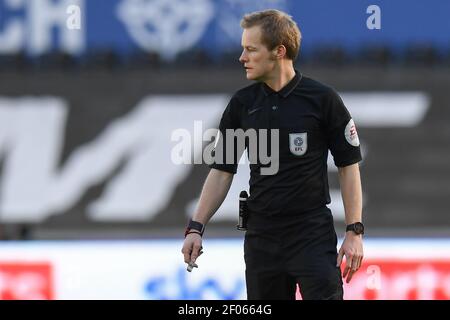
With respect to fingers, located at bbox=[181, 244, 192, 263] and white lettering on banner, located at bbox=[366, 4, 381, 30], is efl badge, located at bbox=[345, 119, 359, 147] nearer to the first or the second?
fingers, located at bbox=[181, 244, 192, 263]

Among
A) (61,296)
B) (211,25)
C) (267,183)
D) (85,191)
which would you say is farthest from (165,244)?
(267,183)

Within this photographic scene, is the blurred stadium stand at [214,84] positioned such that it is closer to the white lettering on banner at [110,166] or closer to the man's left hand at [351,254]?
the white lettering on banner at [110,166]

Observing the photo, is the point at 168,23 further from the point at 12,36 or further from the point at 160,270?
the point at 160,270

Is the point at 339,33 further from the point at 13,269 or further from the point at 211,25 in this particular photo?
the point at 13,269

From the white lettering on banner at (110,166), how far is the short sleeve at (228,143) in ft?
15.9

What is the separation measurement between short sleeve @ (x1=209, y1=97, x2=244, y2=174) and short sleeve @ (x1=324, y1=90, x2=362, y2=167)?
33 cm

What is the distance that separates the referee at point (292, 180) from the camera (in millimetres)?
4078

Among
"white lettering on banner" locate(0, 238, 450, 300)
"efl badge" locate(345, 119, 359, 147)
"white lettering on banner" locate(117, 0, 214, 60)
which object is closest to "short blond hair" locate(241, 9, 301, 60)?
"efl badge" locate(345, 119, 359, 147)

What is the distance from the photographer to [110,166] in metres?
9.21

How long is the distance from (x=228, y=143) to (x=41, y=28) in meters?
5.61

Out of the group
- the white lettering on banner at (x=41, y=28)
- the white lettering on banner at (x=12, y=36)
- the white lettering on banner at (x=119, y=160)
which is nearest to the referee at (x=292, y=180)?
the white lettering on banner at (x=119, y=160)

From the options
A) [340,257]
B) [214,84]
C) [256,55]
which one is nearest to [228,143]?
[256,55]

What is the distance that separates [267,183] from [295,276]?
0.35 meters

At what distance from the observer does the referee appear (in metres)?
4.08
